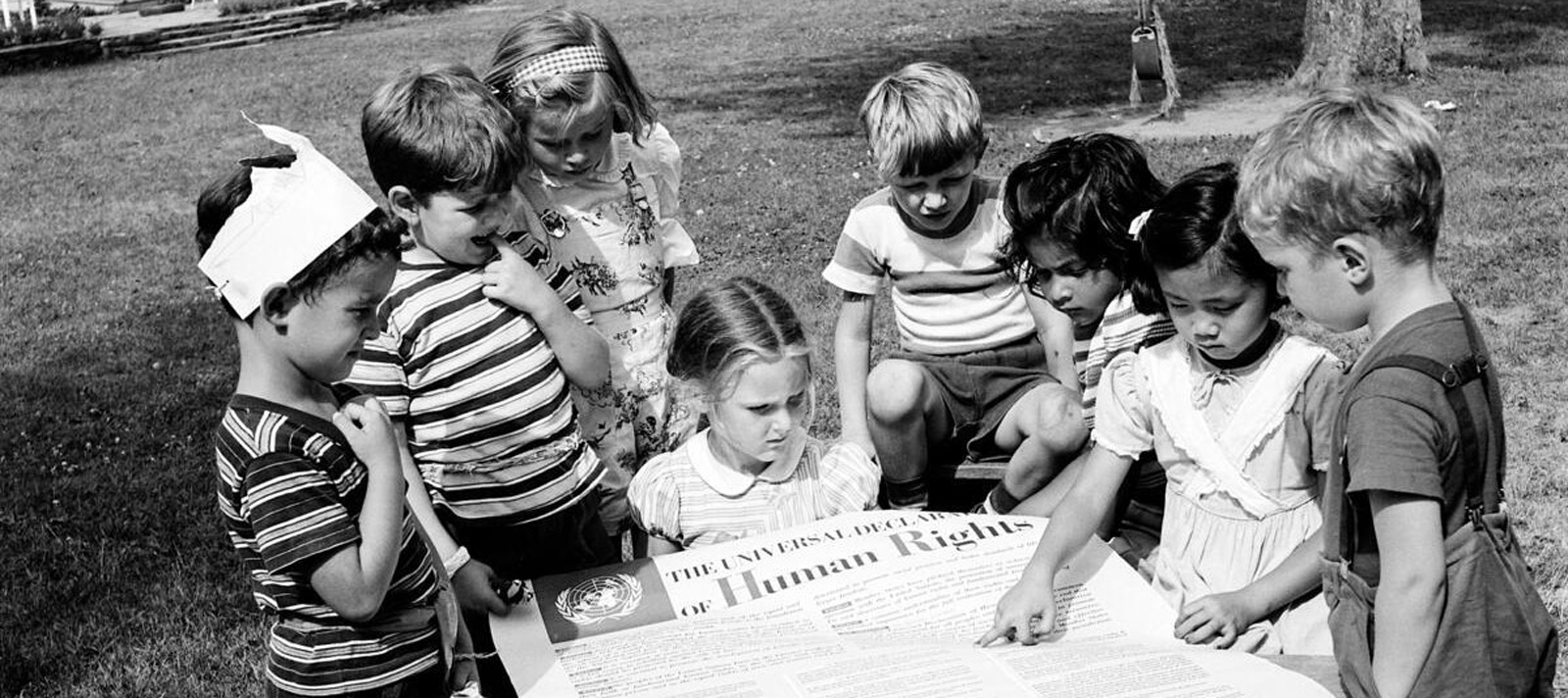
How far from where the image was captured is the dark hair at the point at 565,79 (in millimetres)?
2959

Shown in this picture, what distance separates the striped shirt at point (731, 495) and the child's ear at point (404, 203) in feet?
2.40

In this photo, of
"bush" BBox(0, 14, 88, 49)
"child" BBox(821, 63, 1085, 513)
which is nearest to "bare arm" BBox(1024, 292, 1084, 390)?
"child" BBox(821, 63, 1085, 513)

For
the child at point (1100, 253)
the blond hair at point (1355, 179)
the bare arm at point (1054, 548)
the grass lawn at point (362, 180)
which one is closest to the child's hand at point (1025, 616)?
the bare arm at point (1054, 548)

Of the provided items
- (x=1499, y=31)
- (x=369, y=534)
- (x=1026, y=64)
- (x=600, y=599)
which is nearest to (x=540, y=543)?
(x=600, y=599)

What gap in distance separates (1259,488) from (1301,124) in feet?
2.43

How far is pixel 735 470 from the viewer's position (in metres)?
2.99

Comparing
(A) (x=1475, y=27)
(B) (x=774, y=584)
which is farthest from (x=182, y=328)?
(A) (x=1475, y=27)

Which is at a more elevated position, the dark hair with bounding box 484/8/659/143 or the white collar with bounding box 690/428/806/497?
the dark hair with bounding box 484/8/659/143

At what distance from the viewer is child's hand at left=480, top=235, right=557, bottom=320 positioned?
2.72 meters

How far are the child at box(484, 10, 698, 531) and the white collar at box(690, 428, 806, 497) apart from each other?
279 millimetres

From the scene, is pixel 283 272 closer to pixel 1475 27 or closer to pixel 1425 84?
pixel 1425 84

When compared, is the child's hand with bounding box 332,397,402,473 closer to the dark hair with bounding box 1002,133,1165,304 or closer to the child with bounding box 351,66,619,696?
the child with bounding box 351,66,619,696

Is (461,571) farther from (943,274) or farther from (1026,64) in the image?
(1026,64)

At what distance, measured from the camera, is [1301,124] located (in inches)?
83.7
